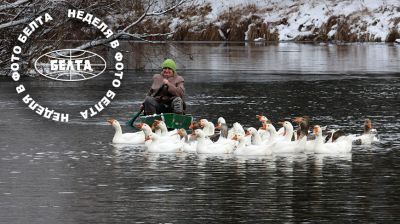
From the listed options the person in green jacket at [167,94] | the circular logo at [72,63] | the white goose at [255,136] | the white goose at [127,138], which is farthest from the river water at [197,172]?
the person in green jacket at [167,94]

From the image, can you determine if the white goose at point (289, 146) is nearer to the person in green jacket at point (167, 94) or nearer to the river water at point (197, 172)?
the river water at point (197, 172)

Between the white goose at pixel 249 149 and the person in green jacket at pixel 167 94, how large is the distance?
3750 mm

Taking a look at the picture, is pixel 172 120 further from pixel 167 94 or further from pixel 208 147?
pixel 208 147

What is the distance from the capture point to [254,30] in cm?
8300

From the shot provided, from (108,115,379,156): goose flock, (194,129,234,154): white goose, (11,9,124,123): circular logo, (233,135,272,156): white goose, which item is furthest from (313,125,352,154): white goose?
(11,9,124,123): circular logo

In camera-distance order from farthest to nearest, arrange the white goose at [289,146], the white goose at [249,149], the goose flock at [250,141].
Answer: the white goose at [289,146] < the goose flock at [250,141] < the white goose at [249,149]

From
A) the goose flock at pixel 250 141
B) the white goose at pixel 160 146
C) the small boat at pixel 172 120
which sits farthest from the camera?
the small boat at pixel 172 120

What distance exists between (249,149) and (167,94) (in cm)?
442

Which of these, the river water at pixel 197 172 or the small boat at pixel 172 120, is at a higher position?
the small boat at pixel 172 120

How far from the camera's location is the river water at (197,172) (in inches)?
530

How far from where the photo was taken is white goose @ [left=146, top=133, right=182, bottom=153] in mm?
19234

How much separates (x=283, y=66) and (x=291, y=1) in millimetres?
39839

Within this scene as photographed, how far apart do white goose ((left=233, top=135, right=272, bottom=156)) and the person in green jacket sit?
3.75 metres

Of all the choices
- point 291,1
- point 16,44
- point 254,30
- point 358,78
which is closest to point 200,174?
point 16,44
